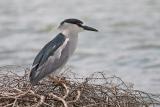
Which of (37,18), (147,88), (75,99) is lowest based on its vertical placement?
(75,99)

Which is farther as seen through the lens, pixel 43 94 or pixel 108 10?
pixel 108 10

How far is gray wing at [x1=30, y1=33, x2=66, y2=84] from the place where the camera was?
10.0 m

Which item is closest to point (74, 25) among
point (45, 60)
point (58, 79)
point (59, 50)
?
point (59, 50)

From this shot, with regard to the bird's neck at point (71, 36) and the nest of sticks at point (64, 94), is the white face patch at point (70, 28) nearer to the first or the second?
the bird's neck at point (71, 36)

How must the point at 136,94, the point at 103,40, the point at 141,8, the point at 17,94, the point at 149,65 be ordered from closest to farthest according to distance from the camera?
the point at 17,94 → the point at 136,94 → the point at 149,65 → the point at 103,40 → the point at 141,8

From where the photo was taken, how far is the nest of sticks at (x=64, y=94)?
8906 mm

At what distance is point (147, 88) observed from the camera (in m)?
17.7

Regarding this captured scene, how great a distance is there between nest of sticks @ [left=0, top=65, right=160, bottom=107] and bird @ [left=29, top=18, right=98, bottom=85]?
0.49m

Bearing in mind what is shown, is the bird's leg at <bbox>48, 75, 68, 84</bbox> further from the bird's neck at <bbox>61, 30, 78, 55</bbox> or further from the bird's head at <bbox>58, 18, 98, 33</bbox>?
the bird's head at <bbox>58, 18, 98, 33</bbox>

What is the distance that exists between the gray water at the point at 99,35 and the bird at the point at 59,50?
6864 mm

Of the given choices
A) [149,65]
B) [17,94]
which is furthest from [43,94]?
[149,65]

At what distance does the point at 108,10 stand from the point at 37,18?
7.61 ft

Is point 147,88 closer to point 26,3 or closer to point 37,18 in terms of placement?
point 37,18

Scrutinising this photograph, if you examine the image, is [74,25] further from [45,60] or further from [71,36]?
[45,60]
